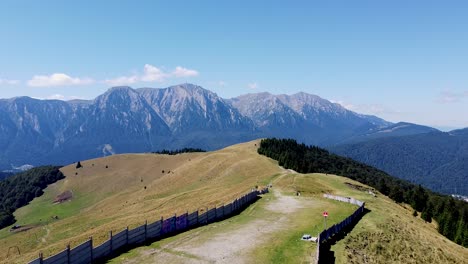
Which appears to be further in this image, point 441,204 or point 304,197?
point 441,204

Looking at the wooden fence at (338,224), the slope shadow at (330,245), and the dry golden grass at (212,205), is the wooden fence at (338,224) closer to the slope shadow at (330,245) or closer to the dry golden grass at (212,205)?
the slope shadow at (330,245)

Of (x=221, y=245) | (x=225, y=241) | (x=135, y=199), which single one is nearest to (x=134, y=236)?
(x=221, y=245)

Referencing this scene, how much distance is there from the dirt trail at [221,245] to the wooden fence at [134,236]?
2651 mm

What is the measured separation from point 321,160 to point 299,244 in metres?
154

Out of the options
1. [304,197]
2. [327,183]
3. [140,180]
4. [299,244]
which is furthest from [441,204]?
[140,180]

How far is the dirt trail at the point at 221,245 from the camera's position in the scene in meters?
38.8

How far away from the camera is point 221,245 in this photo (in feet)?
145

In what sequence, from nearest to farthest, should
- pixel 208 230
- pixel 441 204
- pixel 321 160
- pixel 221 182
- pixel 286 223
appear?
pixel 208 230
pixel 286 223
pixel 221 182
pixel 441 204
pixel 321 160

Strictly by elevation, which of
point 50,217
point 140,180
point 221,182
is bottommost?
point 50,217

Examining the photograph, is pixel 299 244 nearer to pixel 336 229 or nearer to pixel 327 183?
pixel 336 229

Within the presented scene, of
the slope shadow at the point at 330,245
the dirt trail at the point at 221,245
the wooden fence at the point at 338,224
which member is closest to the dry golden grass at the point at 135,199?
the dirt trail at the point at 221,245

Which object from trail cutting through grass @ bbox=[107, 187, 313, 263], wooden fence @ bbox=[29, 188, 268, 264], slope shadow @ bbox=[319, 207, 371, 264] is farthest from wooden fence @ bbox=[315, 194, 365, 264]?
wooden fence @ bbox=[29, 188, 268, 264]

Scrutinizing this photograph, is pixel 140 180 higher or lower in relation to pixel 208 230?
lower

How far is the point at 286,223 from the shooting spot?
56.2m
